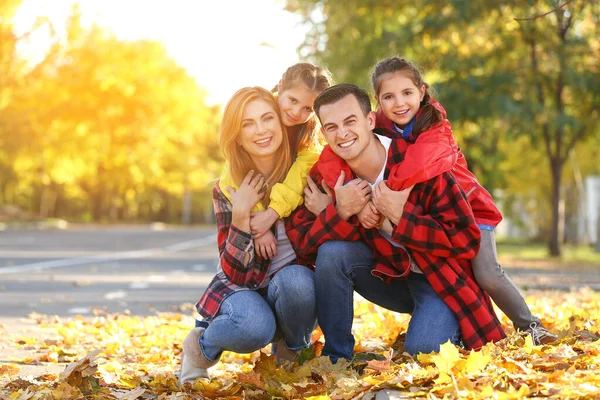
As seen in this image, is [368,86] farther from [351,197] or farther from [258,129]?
[351,197]

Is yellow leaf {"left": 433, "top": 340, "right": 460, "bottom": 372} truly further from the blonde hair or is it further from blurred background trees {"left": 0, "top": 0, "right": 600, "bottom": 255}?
blurred background trees {"left": 0, "top": 0, "right": 600, "bottom": 255}

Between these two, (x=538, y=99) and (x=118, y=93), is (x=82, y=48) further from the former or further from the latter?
(x=538, y=99)

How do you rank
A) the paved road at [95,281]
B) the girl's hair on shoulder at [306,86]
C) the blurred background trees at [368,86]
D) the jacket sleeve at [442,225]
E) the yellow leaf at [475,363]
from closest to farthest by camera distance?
1. the yellow leaf at [475,363]
2. the jacket sleeve at [442,225]
3. the girl's hair on shoulder at [306,86]
4. the paved road at [95,281]
5. the blurred background trees at [368,86]

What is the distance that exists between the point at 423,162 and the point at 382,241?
48 centimetres

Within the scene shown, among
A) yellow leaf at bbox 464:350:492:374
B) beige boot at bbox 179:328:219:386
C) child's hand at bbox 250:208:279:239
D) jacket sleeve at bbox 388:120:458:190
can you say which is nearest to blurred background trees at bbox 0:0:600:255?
jacket sleeve at bbox 388:120:458:190

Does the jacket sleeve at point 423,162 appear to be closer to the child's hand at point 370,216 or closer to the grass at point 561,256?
the child's hand at point 370,216

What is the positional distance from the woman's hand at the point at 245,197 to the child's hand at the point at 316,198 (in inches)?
9.7

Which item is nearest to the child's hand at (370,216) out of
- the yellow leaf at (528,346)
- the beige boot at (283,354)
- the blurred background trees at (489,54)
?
the beige boot at (283,354)

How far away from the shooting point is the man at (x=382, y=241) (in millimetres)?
4379

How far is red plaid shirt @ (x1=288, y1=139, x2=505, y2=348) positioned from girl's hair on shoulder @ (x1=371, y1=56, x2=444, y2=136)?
0.15 meters

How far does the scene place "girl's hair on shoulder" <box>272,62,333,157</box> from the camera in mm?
4941

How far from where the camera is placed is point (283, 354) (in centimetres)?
488

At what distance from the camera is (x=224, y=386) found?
4.27 meters

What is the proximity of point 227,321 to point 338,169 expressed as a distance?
96 centimetres
